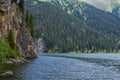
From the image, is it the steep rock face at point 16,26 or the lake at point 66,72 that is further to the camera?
the steep rock face at point 16,26

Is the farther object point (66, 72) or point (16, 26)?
point (16, 26)

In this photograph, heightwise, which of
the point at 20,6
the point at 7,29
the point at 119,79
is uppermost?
the point at 20,6

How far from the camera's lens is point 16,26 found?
492 feet

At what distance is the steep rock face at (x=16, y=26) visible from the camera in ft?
392

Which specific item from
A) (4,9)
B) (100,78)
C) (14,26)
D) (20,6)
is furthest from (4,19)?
(100,78)

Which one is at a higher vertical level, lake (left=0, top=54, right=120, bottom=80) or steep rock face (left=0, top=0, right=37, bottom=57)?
steep rock face (left=0, top=0, right=37, bottom=57)

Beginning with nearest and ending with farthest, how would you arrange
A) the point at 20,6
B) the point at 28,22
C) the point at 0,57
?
the point at 0,57 < the point at 20,6 < the point at 28,22

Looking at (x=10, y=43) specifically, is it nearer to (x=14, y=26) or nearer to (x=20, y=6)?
(x=14, y=26)

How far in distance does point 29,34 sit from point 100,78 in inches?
4263

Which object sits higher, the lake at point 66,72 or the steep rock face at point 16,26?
the steep rock face at point 16,26

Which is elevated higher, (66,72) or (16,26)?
(16,26)

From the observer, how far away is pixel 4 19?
120 metres

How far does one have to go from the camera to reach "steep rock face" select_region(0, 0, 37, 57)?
119550mm

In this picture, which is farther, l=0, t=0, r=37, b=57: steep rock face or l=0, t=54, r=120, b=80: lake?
l=0, t=0, r=37, b=57: steep rock face
